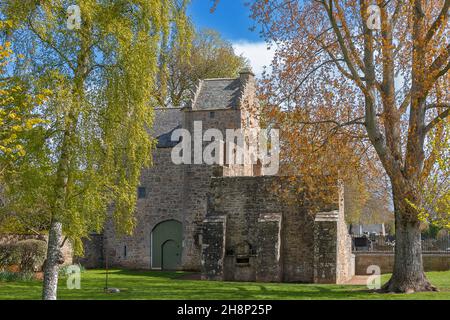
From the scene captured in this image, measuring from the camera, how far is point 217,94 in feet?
101

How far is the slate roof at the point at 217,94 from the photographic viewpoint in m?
29.9

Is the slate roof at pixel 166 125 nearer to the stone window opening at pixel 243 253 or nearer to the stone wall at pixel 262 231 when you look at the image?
the stone wall at pixel 262 231

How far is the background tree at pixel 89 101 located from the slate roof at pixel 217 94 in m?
15.6

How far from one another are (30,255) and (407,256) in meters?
13.9

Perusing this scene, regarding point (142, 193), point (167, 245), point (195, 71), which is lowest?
point (167, 245)

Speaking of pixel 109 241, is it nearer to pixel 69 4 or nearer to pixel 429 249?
pixel 429 249

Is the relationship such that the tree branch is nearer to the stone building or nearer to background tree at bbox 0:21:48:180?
the stone building

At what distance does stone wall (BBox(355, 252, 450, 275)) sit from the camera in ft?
88.1

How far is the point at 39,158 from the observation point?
13109 millimetres

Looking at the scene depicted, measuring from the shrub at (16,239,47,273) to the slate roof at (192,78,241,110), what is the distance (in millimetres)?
11050

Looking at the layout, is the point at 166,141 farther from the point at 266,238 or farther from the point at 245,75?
the point at 266,238

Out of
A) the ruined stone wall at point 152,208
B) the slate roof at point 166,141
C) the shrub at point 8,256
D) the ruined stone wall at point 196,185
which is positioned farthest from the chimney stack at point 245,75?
the shrub at point 8,256

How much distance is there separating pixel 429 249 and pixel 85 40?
78.4ft

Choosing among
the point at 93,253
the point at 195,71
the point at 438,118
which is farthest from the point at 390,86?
the point at 195,71
